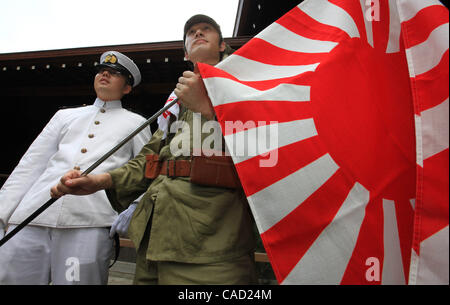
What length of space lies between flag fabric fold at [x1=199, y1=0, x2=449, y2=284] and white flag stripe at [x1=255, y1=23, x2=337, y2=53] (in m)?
0.07

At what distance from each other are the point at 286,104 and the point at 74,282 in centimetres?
146

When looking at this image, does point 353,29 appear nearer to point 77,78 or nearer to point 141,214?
point 141,214

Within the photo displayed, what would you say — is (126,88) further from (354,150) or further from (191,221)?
(354,150)

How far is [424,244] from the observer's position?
2.20 ft

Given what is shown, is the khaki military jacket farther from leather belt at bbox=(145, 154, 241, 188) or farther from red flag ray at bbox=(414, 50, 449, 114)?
red flag ray at bbox=(414, 50, 449, 114)

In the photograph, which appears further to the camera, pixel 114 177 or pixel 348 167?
pixel 114 177

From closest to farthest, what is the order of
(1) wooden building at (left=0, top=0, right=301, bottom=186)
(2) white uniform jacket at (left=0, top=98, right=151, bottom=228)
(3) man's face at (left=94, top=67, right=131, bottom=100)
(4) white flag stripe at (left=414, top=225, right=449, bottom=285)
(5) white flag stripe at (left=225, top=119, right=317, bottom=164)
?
1. (4) white flag stripe at (left=414, top=225, right=449, bottom=285)
2. (5) white flag stripe at (left=225, top=119, right=317, bottom=164)
3. (2) white uniform jacket at (left=0, top=98, right=151, bottom=228)
4. (3) man's face at (left=94, top=67, right=131, bottom=100)
5. (1) wooden building at (left=0, top=0, right=301, bottom=186)

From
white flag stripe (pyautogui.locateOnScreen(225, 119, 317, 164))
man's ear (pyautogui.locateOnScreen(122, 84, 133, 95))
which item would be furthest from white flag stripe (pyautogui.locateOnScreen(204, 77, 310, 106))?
man's ear (pyautogui.locateOnScreen(122, 84, 133, 95))

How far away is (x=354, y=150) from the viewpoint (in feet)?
2.91

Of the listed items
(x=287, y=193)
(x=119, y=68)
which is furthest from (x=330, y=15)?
(x=119, y=68)

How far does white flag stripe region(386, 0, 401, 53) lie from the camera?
101 cm

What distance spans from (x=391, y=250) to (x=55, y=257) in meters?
1.69
